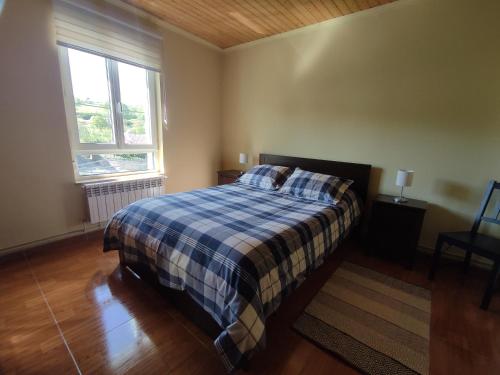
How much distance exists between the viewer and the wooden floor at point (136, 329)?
1.28 meters

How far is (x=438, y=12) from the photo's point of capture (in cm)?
220

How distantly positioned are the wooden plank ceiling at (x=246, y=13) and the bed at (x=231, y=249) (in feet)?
6.82

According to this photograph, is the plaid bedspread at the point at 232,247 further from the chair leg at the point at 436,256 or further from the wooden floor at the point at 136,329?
the chair leg at the point at 436,256

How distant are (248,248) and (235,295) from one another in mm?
260

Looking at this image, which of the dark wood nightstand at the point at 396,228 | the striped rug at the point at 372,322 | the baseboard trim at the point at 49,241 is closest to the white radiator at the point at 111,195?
the baseboard trim at the point at 49,241

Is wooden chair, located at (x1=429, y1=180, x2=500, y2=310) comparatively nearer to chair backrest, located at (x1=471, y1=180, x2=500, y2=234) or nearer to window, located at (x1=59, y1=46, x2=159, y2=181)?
chair backrest, located at (x1=471, y1=180, x2=500, y2=234)

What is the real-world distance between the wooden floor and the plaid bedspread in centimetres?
26

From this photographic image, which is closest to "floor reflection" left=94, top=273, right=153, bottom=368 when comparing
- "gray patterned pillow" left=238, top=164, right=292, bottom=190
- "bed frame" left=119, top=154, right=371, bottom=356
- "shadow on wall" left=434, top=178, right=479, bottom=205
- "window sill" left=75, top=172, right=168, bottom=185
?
"bed frame" left=119, top=154, right=371, bottom=356

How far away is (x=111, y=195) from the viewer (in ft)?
9.00

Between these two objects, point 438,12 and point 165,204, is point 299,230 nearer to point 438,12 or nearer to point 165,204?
point 165,204

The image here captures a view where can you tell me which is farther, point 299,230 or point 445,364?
point 299,230

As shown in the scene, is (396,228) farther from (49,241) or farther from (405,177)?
(49,241)

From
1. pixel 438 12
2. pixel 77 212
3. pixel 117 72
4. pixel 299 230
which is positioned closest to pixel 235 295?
pixel 299 230

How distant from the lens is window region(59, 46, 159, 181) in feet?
8.05
